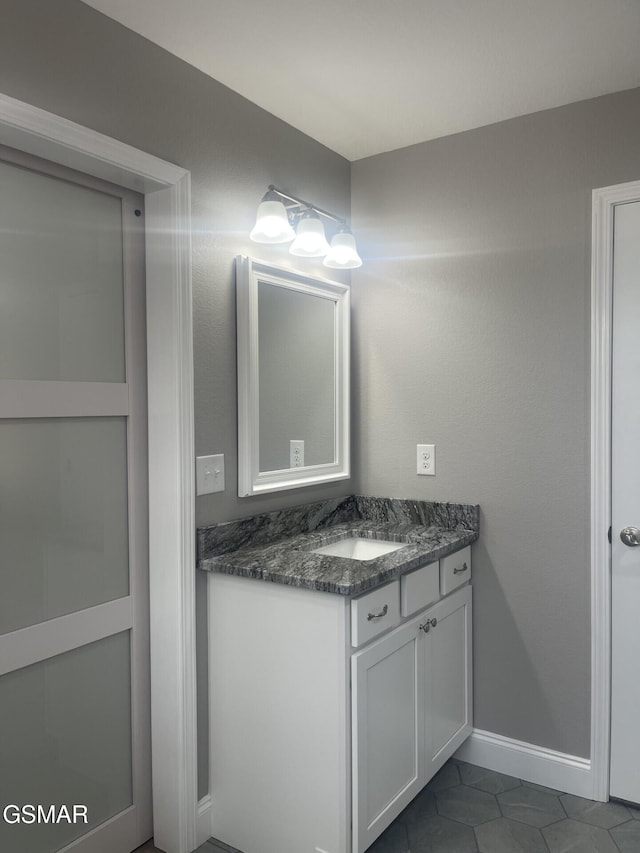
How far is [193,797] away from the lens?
197 cm

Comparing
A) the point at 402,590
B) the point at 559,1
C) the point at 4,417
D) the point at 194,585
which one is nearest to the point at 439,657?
the point at 402,590

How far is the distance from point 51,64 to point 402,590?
1.74m

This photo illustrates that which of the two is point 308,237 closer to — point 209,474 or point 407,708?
point 209,474

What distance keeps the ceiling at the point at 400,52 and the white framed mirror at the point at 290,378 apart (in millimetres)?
597

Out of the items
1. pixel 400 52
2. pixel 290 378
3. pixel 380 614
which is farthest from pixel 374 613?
pixel 400 52

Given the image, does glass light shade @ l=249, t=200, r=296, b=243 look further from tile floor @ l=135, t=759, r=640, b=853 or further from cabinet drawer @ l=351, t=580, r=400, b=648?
tile floor @ l=135, t=759, r=640, b=853

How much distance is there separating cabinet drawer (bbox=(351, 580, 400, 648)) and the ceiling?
5.26ft

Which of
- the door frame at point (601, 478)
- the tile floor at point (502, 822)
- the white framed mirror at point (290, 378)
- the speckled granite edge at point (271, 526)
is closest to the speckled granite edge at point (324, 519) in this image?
the speckled granite edge at point (271, 526)

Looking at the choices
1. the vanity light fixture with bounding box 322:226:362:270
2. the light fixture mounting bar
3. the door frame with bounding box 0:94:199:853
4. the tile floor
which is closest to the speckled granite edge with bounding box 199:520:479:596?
the door frame with bounding box 0:94:199:853

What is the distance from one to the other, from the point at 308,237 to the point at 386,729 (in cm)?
164

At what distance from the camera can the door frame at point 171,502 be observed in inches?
75.6

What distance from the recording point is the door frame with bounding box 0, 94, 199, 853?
6.30ft

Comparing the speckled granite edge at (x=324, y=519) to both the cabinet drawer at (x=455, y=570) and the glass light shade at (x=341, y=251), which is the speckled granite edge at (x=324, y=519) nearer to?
the cabinet drawer at (x=455, y=570)

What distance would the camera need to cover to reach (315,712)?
1.80 m
